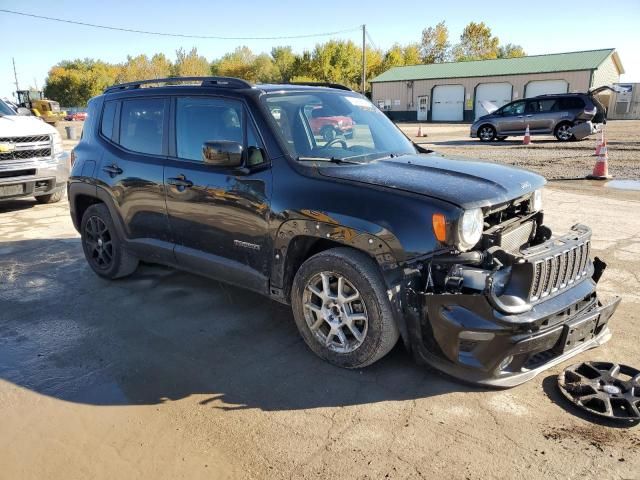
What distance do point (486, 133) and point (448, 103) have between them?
28.6m

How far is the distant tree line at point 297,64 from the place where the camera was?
60.8m

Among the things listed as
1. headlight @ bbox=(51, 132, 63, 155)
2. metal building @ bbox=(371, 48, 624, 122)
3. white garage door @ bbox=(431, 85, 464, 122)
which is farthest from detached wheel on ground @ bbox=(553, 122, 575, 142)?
white garage door @ bbox=(431, 85, 464, 122)

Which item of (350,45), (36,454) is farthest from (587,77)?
(36,454)

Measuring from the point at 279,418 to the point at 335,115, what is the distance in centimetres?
247

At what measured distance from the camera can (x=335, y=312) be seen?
3482 mm

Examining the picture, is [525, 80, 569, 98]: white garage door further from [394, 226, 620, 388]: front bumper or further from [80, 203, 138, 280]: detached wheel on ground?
[394, 226, 620, 388]: front bumper

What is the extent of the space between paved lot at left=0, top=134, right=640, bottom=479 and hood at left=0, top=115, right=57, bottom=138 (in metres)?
4.96

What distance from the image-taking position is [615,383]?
3.20m

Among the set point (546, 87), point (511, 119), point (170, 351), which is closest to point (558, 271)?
point (170, 351)

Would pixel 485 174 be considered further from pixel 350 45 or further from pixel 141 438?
pixel 350 45

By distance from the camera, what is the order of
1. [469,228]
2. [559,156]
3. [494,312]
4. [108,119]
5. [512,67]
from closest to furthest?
1. [494,312]
2. [469,228]
3. [108,119]
4. [559,156]
5. [512,67]

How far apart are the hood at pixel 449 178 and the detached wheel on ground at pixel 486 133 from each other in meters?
18.5

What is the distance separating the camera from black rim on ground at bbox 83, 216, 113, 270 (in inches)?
211

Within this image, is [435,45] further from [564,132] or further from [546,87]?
[564,132]
